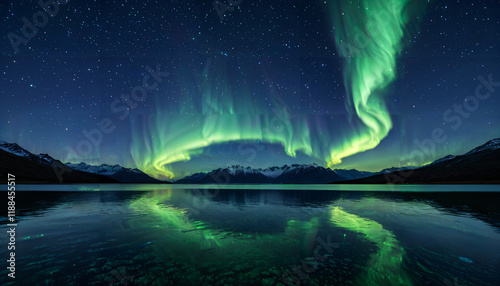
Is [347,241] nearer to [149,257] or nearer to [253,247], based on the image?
[253,247]

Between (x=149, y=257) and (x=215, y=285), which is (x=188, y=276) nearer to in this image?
(x=215, y=285)

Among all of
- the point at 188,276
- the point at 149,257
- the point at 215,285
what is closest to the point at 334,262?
the point at 215,285

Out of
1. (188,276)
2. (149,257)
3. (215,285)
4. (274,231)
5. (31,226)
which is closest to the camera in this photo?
(215,285)

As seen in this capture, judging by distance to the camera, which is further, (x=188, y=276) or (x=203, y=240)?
(x=203, y=240)

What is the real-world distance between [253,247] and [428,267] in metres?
8.41

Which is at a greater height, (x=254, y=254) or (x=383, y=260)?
(x=254, y=254)

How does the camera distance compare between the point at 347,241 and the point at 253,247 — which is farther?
the point at 347,241

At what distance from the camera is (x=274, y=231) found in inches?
641

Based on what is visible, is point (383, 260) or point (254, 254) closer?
point (383, 260)

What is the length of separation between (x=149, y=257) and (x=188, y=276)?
3410 mm

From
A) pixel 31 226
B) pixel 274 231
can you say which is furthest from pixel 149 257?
pixel 31 226

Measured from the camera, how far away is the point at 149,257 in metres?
10.7

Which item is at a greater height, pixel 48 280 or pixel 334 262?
pixel 48 280

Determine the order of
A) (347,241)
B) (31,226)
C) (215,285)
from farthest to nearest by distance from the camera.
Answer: (31,226) → (347,241) → (215,285)
